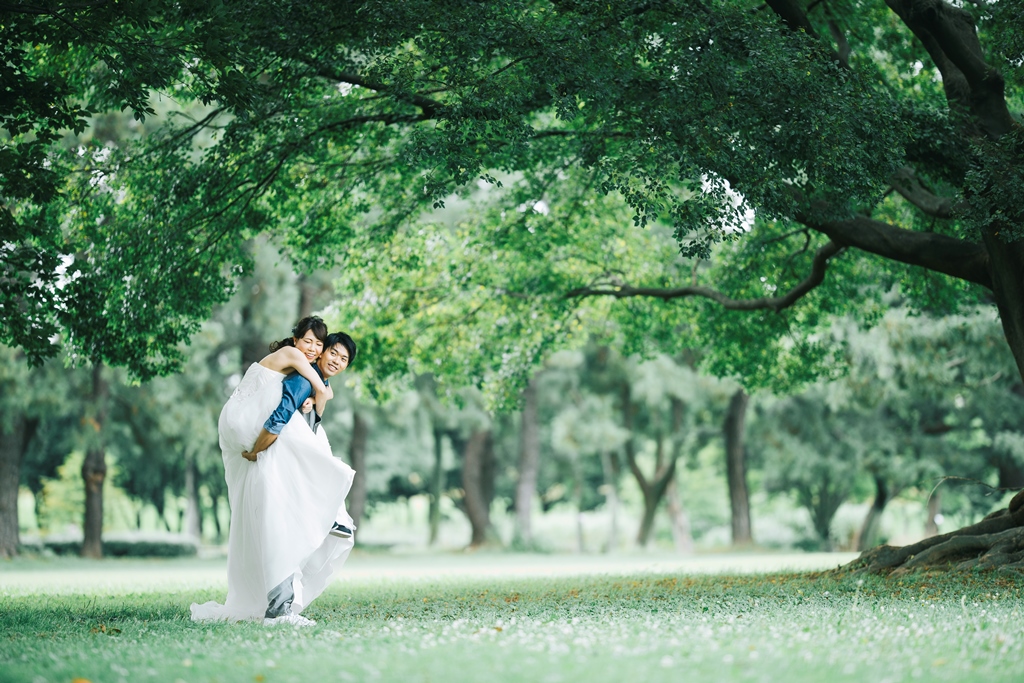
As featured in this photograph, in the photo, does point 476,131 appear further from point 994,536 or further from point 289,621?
point 994,536

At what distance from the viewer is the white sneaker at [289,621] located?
7.43m

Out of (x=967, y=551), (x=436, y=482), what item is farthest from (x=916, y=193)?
(x=436, y=482)

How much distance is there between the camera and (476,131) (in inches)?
396

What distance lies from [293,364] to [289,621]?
6.80 ft

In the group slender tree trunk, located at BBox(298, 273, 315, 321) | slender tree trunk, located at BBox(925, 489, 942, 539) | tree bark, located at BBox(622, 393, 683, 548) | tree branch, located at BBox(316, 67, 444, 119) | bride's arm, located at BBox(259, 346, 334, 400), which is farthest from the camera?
tree bark, located at BBox(622, 393, 683, 548)

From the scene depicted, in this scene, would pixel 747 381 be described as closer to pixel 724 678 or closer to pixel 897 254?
pixel 897 254

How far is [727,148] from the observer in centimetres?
984

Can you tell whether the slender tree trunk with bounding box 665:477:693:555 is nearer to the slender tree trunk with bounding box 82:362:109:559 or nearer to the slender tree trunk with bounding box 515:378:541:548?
the slender tree trunk with bounding box 515:378:541:548

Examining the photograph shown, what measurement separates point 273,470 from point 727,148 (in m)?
5.56

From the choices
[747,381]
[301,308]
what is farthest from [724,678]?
[301,308]

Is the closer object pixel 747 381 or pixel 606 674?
pixel 606 674

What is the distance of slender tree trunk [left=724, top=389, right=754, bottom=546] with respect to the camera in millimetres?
32219

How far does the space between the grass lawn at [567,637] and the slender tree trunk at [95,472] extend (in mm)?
16031

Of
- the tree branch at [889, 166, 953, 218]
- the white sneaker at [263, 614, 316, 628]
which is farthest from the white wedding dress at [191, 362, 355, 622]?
the tree branch at [889, 166, 953, 218]
